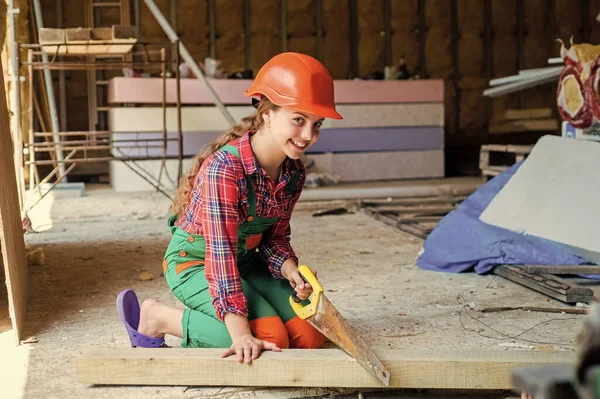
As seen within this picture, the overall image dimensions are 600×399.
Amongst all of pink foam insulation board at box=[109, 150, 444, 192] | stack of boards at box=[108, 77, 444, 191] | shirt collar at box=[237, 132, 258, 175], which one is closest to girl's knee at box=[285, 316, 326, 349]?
shirt collar at box=[237, 132, 258, 175]

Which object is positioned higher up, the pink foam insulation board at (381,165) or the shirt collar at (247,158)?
the shirt collar at (247,158)

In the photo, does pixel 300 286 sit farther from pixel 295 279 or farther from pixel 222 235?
pixel 222 235

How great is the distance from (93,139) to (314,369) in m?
5.35

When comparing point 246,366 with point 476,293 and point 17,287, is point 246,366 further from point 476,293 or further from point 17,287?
point 476,293

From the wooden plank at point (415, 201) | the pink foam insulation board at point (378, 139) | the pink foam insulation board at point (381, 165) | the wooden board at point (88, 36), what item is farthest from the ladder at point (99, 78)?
the wooden plank at point (415, 201)

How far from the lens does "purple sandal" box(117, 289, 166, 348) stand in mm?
2318

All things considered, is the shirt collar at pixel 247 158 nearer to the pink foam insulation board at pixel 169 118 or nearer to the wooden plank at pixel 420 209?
the wooden plank at pixel 420 209

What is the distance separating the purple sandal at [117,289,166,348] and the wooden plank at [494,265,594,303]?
5.39ft

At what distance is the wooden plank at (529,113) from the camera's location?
949 centimetres

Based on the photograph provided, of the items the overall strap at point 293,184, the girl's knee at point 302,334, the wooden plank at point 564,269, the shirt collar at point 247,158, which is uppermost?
the shirt collar at point 247,158

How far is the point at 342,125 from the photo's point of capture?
8398mm

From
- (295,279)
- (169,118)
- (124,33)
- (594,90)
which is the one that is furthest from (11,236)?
(169,118)

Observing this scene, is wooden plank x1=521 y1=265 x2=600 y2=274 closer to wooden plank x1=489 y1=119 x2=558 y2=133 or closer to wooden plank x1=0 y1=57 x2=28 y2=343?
wooden plank x1=0 y1=57 x2=28 y2=343

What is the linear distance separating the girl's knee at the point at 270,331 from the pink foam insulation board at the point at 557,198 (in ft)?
5.91
